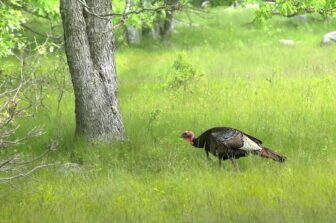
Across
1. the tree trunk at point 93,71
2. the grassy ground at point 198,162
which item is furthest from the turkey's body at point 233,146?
the tree trunk at point 93,71

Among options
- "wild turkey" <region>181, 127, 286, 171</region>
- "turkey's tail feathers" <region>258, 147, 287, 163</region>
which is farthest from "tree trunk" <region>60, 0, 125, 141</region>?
"turkey's tail feathers" <region>258, 147, 287, 163</region>

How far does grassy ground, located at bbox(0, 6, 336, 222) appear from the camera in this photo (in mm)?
5727

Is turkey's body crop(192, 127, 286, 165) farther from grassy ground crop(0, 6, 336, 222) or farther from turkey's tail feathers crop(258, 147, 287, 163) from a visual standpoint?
grassy ground crop(0, 6, 336, 222)

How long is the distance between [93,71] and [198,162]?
8.36ft

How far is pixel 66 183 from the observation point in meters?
7.36

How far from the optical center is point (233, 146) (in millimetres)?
7309

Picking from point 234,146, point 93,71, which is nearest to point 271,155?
point 234,146

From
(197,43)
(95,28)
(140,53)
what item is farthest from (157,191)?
(197,43)

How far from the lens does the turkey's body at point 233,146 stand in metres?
7.29

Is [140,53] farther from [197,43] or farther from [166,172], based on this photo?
[166,172]

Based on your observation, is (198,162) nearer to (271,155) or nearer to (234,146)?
(234,146)

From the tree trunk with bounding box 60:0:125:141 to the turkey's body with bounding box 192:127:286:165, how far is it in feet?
7.99

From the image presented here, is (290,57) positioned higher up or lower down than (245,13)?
higher up

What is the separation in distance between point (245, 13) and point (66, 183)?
31185mm
